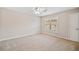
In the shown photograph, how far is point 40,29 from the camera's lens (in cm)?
218

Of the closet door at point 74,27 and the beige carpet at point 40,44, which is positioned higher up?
the closet door at point 74,27

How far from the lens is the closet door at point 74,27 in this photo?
6.79 feet

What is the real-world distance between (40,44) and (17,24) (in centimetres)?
66

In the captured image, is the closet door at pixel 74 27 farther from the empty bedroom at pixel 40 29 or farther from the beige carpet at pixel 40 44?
the beige carpet at pixel 40 44

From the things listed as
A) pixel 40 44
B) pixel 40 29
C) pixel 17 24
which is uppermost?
pixel 17 24

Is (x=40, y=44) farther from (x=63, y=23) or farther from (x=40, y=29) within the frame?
(x=63, y=23)

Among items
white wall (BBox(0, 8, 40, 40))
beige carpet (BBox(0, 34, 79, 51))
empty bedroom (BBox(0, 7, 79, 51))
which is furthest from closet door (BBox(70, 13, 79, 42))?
white wall (BBox(0, 8, 40, 40))

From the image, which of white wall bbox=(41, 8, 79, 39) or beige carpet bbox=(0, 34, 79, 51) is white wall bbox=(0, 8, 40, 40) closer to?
beige carpet bbox=(0, 34, 79, 51)

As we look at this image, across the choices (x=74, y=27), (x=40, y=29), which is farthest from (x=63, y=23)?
(x=40, y=29)

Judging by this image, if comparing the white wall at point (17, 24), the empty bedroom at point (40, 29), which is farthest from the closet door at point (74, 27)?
the white wall at point (17, 24)

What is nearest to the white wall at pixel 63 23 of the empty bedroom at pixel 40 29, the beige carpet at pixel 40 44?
the empty bedroom at pixel 40 29

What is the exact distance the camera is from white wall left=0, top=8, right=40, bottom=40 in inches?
80.9

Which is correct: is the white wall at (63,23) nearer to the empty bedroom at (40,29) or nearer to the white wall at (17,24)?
the empty bedroom at (40,29)
